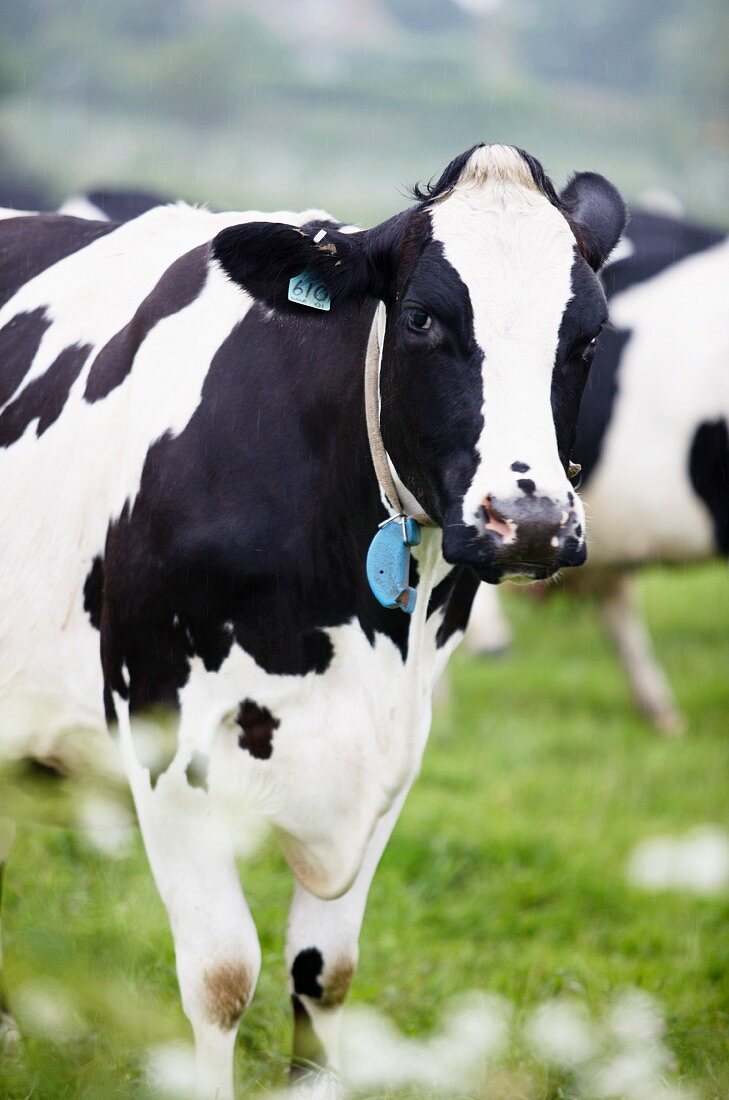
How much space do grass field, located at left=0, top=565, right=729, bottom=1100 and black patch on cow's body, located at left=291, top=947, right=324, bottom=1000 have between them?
20cm

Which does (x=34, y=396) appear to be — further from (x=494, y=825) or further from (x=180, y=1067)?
(x=494, y=825)

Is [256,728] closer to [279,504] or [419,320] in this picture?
[279,504]

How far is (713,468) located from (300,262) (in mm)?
3207

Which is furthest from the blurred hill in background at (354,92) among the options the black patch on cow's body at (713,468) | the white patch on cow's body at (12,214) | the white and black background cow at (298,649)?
the white and black background cow at (298,649)

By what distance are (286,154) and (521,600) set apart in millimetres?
19029

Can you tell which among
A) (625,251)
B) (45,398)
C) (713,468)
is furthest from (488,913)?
(625,251)

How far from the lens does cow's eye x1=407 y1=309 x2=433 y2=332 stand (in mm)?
2311

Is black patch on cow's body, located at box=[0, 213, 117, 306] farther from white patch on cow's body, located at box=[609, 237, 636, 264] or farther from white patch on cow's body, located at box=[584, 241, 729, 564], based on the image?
white patch on cow's body, located at box=[609, 237, 636, 264]

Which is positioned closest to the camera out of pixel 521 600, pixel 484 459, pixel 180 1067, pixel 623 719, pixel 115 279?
pixel 484 459

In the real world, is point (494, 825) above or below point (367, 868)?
below

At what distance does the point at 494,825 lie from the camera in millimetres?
4758

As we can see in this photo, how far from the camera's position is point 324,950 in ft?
9.32

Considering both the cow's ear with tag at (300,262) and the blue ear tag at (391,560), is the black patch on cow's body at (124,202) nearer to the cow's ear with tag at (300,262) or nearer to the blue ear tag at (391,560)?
the cow's ear with tag at (300,262)

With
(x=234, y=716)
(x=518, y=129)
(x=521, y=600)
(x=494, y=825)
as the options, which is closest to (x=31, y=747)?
(x=234, y=716)
